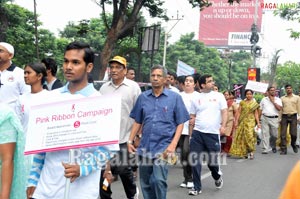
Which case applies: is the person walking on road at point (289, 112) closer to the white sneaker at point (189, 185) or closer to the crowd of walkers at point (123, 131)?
the crowd of walkers at point (123, 131)

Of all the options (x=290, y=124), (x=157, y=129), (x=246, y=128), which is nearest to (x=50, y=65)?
(x=157, y=129)

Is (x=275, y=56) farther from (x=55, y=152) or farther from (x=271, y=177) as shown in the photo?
(x=55, y=152)

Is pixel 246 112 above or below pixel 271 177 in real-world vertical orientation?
above

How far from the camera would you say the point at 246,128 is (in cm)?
1080

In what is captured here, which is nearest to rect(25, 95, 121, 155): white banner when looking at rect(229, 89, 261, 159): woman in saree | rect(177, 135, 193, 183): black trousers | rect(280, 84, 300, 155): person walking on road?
rect(177, 135, 193, 183): black trousers

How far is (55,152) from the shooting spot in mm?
2834

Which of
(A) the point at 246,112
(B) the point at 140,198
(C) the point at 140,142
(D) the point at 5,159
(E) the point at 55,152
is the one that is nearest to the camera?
(D) the point at 5,159

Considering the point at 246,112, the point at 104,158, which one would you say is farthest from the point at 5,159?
the point at 246,112

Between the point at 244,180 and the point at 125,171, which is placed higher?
the point at 125,171

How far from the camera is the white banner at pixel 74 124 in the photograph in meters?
2.73

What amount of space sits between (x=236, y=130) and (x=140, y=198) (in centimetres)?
511

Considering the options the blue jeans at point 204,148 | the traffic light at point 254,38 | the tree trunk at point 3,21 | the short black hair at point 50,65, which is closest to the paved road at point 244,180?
the blue jeans at point 204,148

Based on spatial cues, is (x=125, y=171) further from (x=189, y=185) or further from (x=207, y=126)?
(x=189, y=185)

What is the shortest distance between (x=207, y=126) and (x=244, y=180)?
5.41 feet
